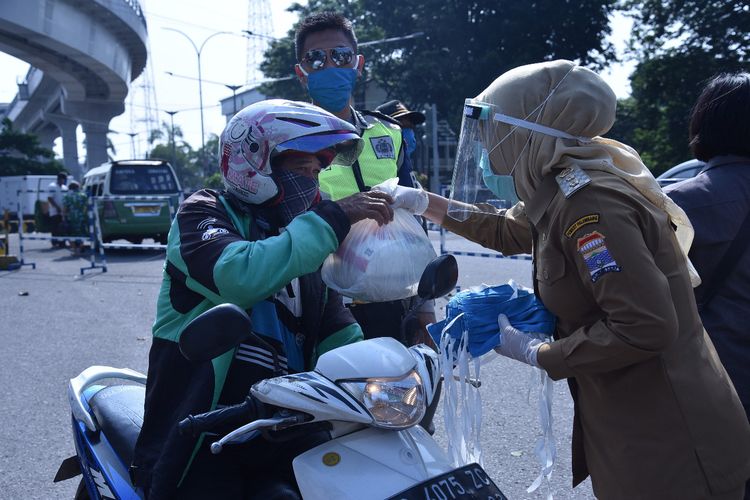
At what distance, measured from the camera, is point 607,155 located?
1904 millimetres

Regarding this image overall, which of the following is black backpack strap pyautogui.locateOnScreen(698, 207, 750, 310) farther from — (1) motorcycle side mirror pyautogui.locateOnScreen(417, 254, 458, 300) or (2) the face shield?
(1) motorcycle side mirror pyautogui.locateOnScreen(417, 254, 458, 300)

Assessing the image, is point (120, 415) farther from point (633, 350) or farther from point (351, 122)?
point (633, 350)

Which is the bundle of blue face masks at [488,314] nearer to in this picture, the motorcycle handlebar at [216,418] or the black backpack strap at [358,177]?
the motorcycle handlebar at [216,418]

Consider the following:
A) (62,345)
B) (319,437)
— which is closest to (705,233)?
(319,437)

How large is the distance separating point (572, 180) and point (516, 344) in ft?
1.62

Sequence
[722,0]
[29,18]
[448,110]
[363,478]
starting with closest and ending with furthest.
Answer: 1. [363,478]
2. [722,0]
3. [29,18]
4. [448,110]

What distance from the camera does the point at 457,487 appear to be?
1635 millimetres

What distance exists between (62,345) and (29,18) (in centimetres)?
2863

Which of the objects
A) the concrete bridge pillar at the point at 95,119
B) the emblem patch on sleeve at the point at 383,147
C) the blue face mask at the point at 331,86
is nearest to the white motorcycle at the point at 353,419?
the emblem patch on sleeve at the point at 383,147

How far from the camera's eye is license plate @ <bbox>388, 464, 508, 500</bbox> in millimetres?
1582

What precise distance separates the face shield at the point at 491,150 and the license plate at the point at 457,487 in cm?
87

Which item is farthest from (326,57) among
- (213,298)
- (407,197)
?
(213,298)

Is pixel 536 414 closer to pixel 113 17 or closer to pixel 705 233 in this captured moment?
pixel 705 233

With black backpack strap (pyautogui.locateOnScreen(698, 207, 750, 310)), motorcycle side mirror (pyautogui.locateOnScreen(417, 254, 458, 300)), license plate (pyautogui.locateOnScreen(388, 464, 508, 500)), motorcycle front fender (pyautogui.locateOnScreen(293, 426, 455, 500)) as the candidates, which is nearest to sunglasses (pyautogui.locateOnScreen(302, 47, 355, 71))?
motorcycle side mirror (pyautogui.locateOnScreen(417, 254, 458, 300))
